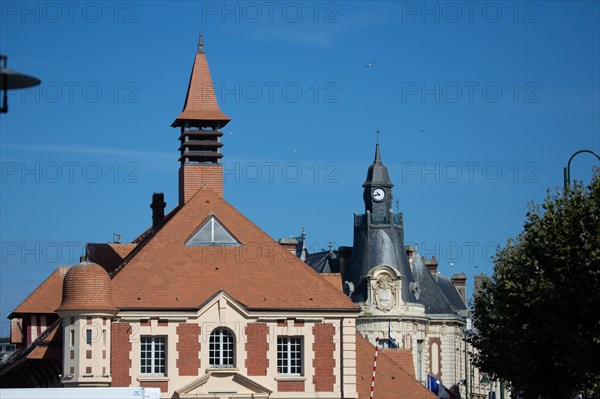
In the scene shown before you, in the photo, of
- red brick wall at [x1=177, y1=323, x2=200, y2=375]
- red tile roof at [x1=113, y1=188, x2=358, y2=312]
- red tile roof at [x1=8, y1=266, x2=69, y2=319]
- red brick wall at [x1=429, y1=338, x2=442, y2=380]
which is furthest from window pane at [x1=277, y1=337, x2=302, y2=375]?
red brick wall at [x1=429, y1=338, x2=442, y2=380]

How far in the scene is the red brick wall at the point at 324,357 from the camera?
55.2 metres

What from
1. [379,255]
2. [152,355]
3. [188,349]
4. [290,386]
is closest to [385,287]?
[379,255]

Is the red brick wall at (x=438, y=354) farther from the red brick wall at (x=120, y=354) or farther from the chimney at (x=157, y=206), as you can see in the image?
the red brick wall at (x=120, y=354)

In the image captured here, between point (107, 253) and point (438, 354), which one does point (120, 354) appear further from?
point (438, 354)

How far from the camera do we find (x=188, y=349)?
2122 inches

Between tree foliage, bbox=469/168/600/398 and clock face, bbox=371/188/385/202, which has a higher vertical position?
clock face, bbox=371/188/385/202

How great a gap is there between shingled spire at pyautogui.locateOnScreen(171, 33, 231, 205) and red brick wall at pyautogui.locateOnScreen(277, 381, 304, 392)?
10621 millimetres

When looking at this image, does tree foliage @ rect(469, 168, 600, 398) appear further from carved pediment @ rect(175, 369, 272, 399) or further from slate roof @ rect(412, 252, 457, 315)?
slate roof @ rect(412, 252, 457, 315)

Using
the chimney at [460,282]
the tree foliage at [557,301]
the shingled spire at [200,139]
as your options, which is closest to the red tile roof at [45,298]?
the shingled spire at [200,139]

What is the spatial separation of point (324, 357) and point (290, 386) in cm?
193

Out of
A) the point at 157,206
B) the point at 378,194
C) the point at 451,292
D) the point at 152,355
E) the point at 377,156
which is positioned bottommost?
the point at 152,355

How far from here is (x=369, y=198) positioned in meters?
117

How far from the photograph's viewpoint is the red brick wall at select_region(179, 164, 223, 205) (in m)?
61.3

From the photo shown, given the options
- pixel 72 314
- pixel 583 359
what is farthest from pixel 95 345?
pixel 583 359
